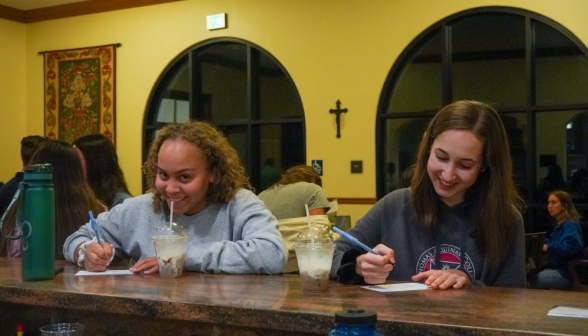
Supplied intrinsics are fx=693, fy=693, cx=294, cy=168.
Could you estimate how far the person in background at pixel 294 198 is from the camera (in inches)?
185

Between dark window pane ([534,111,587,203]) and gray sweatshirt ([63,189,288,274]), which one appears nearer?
gray sweatshirt ([63,189,288,274])

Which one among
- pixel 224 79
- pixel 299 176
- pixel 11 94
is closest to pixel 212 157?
pixel 299 176

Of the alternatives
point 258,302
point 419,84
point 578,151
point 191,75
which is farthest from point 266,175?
point 258,302

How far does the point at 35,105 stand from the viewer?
866 centimetres

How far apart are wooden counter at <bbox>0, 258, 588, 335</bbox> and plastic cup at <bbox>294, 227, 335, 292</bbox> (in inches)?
1.2

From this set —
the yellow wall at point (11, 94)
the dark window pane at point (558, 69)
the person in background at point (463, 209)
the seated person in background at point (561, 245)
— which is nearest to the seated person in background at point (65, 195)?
the person in background at point (463, 209)

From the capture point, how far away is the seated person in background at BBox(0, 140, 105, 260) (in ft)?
9.29

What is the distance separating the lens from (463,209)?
2068 millimetres

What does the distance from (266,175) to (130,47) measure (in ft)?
7.43

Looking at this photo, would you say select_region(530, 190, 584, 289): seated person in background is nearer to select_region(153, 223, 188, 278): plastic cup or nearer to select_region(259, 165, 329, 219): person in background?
select_region(259, 165, 329, 219): person in background

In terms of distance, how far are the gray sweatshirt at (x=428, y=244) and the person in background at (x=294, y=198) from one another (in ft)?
8.19

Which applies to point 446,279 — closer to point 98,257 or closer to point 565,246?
point 98,257

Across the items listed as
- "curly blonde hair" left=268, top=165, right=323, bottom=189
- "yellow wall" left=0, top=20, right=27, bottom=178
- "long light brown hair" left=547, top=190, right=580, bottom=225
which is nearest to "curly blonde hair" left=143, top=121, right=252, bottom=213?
"curly blonde hair" left=268, top=165, right=323, bottom=189

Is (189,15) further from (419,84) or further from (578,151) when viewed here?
(578,151)
